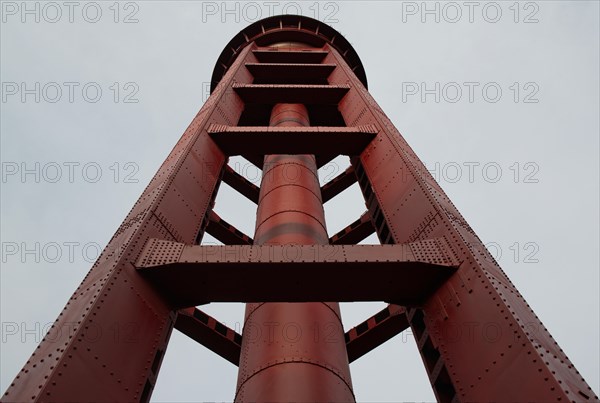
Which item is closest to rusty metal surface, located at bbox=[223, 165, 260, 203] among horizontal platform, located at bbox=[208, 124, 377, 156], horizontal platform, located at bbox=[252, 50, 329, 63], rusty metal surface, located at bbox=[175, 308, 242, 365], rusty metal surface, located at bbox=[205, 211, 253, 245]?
rusty metal surface, located at bbox=[205, 211, 253, 245]

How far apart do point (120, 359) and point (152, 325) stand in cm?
65

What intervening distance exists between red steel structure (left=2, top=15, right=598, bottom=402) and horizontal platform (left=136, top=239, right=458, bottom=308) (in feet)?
0.06

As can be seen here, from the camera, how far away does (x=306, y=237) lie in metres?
9.04

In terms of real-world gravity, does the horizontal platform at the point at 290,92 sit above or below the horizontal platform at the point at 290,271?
above

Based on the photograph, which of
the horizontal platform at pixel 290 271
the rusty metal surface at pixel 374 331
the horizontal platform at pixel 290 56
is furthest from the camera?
the horizontal platform at pixel 290 56

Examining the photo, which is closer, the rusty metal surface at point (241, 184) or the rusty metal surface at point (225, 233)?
the rusty metal surface at point (225, 233)

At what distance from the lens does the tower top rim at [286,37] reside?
18172 millimetres

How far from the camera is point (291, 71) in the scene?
1460 centimetres

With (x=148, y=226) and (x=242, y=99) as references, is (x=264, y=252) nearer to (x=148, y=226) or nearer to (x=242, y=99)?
(x=148, y=226)

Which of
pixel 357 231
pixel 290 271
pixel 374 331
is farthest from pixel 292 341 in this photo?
pixel 357 231

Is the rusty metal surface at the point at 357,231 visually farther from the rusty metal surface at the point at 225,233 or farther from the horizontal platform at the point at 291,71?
the horizontal platform at the point at 291,71

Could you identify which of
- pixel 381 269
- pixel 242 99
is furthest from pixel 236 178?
pixel 381 269

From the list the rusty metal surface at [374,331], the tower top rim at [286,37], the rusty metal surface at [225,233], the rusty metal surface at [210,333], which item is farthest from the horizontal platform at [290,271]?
the tower top rim at [286,37]

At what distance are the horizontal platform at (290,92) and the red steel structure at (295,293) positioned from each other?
6.98 ft
